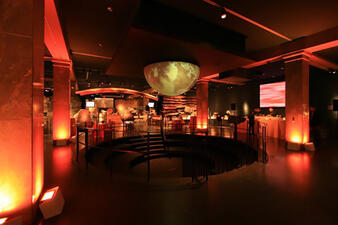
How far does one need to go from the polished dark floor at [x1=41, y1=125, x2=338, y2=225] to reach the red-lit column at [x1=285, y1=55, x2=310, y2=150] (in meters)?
2.34

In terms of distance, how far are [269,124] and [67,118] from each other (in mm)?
9694

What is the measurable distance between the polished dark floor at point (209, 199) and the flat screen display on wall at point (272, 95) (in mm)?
7938

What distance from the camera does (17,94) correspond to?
1.68m

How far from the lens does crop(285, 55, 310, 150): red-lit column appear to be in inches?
218

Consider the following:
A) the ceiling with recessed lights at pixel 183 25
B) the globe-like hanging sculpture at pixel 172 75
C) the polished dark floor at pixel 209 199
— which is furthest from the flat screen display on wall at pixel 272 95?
the globe-like hanging sculpture at pixel 172 75

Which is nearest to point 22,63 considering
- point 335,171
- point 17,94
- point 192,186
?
point 17,94

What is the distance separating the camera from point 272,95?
35.7 ft

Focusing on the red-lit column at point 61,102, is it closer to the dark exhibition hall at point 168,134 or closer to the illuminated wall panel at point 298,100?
the dark exhibition hall at point 168,134

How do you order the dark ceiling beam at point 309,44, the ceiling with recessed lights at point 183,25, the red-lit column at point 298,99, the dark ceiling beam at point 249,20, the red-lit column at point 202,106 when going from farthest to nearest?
the red-lit column at point 202,106
the red-lit column at point 298,99
the dark ceiling beam at point 309,44
the dark ceiling beam at point 249,20
the ceiling with recessed lights at point 183,25

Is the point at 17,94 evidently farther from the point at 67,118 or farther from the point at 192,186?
the point at 67,118

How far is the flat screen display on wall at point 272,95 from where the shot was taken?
33.4 ft

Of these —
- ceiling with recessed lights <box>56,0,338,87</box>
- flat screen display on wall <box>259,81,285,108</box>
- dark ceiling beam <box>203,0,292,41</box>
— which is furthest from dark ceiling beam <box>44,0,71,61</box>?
flat screen display on wall <box>259,81,285,108</box>

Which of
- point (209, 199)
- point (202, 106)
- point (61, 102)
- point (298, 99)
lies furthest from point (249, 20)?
point (61, 102)

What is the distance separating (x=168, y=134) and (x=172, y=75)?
5126 mm
